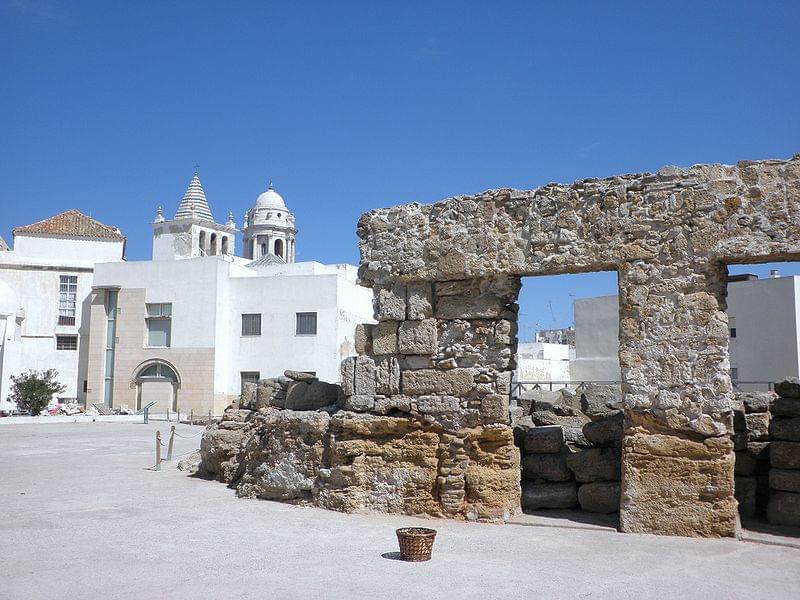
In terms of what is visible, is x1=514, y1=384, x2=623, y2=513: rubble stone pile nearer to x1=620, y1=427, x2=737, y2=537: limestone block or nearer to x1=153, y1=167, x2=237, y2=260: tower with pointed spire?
x1=620, y1=427, x2=737, y2=537: limestone block

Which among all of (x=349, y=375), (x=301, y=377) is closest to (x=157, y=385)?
(x=301, y=377)

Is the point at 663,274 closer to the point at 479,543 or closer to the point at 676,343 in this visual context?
the point at 676,343

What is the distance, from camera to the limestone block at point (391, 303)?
27.0 feet

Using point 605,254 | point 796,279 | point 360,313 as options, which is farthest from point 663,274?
point 360,313

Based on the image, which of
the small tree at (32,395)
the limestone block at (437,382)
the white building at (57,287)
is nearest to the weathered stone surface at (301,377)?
the limestone block at (437,382)

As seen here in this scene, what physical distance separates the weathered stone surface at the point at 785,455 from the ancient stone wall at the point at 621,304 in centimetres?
115

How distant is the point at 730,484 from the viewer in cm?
668

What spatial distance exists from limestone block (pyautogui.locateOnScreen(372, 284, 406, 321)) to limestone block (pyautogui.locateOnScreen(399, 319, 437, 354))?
149 millimetres

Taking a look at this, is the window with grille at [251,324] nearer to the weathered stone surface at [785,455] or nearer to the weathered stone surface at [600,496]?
the weathered stone surface at [600,496]

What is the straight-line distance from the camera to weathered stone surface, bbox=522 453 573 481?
8.38 meters

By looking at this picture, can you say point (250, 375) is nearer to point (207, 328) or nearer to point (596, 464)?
point (207, 328)

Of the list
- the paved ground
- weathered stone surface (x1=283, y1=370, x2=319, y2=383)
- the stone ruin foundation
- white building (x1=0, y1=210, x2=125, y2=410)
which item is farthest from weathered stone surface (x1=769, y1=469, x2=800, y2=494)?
white building (x1=0, y1=210, x2=125, y2=410)

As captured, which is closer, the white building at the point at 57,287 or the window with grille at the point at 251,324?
the window with grille at the point at 251,324

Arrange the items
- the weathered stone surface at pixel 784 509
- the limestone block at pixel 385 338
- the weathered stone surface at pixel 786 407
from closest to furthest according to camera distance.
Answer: the weathered stone surface at pixel 784 509, the weathered stone surface at pixel 786 407, the limestone block at pixel 385 338
